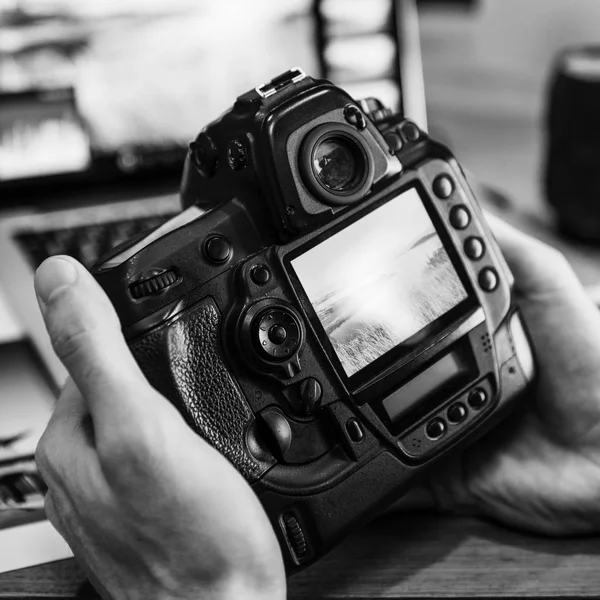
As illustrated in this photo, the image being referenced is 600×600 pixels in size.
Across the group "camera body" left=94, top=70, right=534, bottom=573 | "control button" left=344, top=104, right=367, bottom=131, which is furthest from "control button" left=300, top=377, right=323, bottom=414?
"control button" left=344, top=104, right=367, bottom=131

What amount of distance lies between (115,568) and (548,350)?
21cm

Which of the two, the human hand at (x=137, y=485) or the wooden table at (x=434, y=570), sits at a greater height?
the human hand at (x=137, y=485)

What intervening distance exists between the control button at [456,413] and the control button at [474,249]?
0.06 m

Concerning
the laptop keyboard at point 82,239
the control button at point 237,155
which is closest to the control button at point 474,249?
the control button at point 237,155

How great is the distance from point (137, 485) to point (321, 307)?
10 centimetres

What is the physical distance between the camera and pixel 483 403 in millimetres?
336

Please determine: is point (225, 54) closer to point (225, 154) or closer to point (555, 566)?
point (225, 154)

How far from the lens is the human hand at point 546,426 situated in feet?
1.15

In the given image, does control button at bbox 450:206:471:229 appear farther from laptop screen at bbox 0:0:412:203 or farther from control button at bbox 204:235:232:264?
laptop screen at bbox 0:0:412:203

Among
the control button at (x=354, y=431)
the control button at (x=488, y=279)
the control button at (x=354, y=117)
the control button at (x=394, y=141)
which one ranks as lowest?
the control button at (x=354, y=431)

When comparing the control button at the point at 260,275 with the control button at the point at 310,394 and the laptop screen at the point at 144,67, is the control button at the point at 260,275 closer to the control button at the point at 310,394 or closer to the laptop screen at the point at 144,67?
the control button at the point at 310,394

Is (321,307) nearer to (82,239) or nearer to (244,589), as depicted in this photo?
(244,589)

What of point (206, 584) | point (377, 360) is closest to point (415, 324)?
point (377, 360)

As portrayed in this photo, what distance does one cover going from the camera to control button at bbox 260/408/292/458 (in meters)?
0.30
